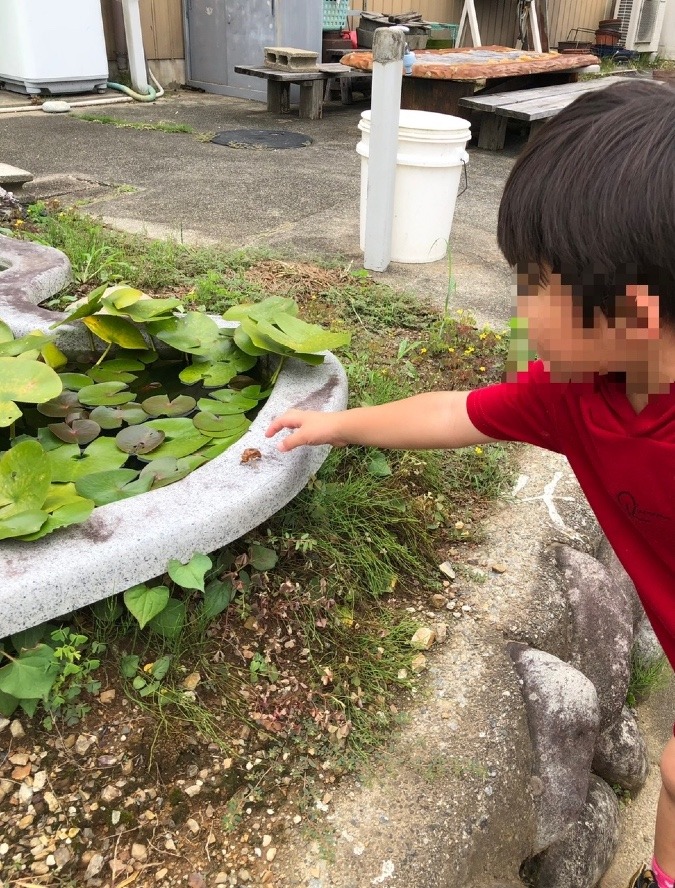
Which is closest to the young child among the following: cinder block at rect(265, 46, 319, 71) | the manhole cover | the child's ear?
the child's ear

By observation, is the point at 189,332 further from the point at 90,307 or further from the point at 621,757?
the point at 621,757

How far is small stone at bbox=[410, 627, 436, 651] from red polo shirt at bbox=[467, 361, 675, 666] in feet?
1.61

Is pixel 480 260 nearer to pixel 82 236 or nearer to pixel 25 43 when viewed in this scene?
pixel 82 236

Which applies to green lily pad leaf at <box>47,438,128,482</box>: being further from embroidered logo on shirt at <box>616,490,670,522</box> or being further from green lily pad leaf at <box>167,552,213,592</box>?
embroidered logo on shirt at <box>616,490,670,522</box>

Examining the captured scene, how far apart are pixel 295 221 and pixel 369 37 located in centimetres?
561

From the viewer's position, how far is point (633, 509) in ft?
3.66

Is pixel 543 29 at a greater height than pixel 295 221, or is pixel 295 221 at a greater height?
pixel 543 29

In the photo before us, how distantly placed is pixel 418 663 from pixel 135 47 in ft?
24.3

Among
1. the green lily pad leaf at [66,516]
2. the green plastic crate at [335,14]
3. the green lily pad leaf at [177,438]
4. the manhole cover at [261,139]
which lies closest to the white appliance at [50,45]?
the manhole cover at [261,139]

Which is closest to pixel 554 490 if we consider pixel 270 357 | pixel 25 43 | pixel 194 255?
pixel 270 357

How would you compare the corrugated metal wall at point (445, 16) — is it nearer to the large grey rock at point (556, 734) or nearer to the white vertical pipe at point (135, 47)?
the white vertical pipe at point (135, 47)

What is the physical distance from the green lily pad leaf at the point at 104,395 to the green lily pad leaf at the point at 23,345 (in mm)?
151

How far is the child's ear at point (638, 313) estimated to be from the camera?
0.88 m

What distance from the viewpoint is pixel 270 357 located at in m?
2.00
